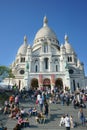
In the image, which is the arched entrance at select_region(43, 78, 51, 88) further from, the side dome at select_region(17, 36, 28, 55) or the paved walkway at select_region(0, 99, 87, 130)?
the paved walkway at select_region(0, 99, 87, 130)

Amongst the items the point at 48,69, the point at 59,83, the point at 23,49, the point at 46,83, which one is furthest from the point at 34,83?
the point at 23,49

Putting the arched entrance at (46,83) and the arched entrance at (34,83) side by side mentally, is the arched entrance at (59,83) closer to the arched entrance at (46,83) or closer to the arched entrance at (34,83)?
the arched entrance at (46,83)

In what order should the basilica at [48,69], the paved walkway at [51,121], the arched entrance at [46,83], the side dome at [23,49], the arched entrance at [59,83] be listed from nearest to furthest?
the paved walkway at [51,121] < the basilica at [48,69] < the arched entrance at [46,83] < the arched entrance at [59,83] < the side dome at [23,49]

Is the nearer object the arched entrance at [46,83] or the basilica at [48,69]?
the basilica at [48,69]

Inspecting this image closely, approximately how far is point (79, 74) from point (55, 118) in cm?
3970

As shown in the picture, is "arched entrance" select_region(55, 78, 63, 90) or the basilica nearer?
the basilica

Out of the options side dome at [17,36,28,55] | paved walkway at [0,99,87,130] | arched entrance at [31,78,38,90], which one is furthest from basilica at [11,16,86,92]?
paved walkway at [0,99,87,130]

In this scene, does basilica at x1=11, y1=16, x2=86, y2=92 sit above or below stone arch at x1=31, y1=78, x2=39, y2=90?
above

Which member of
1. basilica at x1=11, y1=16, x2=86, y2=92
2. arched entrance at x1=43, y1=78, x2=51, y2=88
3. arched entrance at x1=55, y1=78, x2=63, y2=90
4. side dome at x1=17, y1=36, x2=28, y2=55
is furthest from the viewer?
side dome at x1=17, y1=36, x2=28, y2=55

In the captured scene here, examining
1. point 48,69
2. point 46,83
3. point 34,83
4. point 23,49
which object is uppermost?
point 23,49

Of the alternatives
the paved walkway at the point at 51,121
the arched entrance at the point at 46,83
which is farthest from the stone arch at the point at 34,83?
the paved walkway at the point at 51,121

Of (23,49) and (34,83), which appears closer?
(34,83)

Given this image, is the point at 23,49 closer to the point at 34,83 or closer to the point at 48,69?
the point at 48,69

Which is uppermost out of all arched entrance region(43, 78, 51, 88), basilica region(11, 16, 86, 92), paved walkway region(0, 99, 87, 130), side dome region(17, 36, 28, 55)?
side dome region(17, 36, 28, 55)
